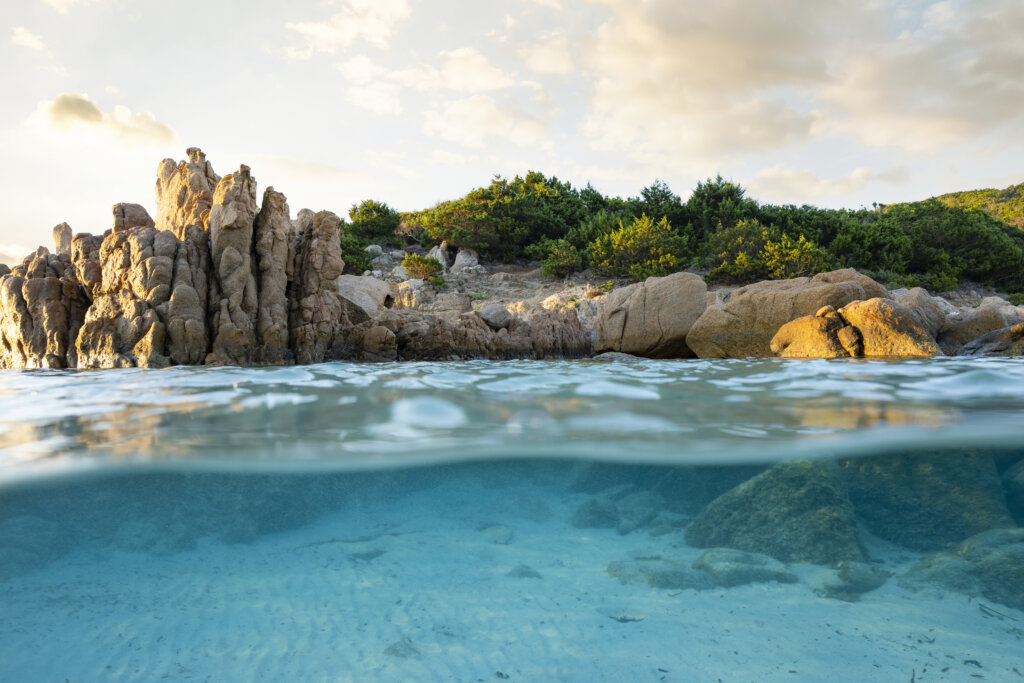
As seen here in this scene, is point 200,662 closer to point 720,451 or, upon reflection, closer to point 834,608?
point 834,608

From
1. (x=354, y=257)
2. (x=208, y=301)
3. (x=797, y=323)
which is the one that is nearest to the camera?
(x=208, y=301)

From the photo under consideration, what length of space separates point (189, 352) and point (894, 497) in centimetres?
1022

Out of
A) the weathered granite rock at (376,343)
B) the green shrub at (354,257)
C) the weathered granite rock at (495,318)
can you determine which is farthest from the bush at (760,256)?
the weathered granite rock at (376,343)

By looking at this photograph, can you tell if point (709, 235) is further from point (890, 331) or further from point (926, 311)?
point (890, 331)

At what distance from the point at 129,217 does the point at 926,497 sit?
14761mm

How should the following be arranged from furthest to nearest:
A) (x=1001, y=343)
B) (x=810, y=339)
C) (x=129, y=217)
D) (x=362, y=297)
A: (x=362, y=297), (x=129, y=217), (x=810, y=339), (x=1001, y=343)

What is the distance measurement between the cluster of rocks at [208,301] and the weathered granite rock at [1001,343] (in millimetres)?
8695

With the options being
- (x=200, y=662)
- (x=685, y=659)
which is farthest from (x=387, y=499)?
(x=685, y=659)

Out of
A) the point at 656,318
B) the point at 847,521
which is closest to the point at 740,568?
the point at 847,521

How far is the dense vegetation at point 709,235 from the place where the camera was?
2525cm

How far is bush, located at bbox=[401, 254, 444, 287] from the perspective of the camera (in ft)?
85.6

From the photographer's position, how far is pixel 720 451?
3123 millimetres

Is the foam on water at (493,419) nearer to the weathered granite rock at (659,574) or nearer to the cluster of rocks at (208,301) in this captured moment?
the weathered granite rock at (659,574)

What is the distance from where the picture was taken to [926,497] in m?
2.62
